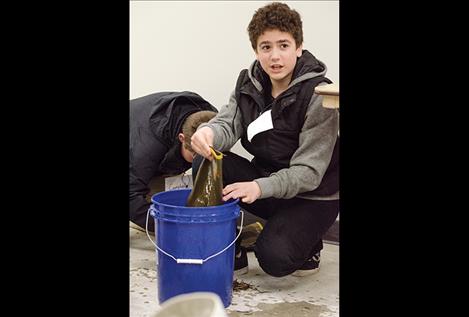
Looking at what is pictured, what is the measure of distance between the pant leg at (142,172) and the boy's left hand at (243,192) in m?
0.55

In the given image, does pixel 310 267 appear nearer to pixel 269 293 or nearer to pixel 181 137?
pixel 269 293

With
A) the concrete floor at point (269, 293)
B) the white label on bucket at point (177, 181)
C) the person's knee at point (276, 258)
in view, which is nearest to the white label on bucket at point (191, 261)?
the concrete floor at point (269, 293)

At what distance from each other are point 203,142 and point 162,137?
0.53m

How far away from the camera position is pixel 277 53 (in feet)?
6.35

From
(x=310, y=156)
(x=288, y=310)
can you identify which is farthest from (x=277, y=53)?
→ (x=288, y=310)

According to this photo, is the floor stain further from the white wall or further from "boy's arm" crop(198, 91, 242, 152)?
the white wall

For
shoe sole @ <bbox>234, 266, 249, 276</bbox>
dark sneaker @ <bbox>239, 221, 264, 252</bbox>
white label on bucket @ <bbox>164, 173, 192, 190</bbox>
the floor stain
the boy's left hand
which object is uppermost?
the boy's left hand

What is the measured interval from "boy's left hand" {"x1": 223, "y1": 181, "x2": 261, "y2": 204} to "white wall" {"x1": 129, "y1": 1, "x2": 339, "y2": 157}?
2.23ft

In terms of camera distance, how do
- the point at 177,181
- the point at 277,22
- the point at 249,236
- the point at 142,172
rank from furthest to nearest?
the point at 177,181, the point at 142,172, the point at 249,236, the point at 277,22

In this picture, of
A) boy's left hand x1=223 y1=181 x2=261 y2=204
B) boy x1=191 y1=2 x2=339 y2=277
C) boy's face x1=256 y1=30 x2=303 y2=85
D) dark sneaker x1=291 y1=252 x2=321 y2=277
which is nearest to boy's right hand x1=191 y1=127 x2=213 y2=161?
boy x1=191 y1=2 x2=339 y2=277

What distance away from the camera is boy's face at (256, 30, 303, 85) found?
1935 millimetres
